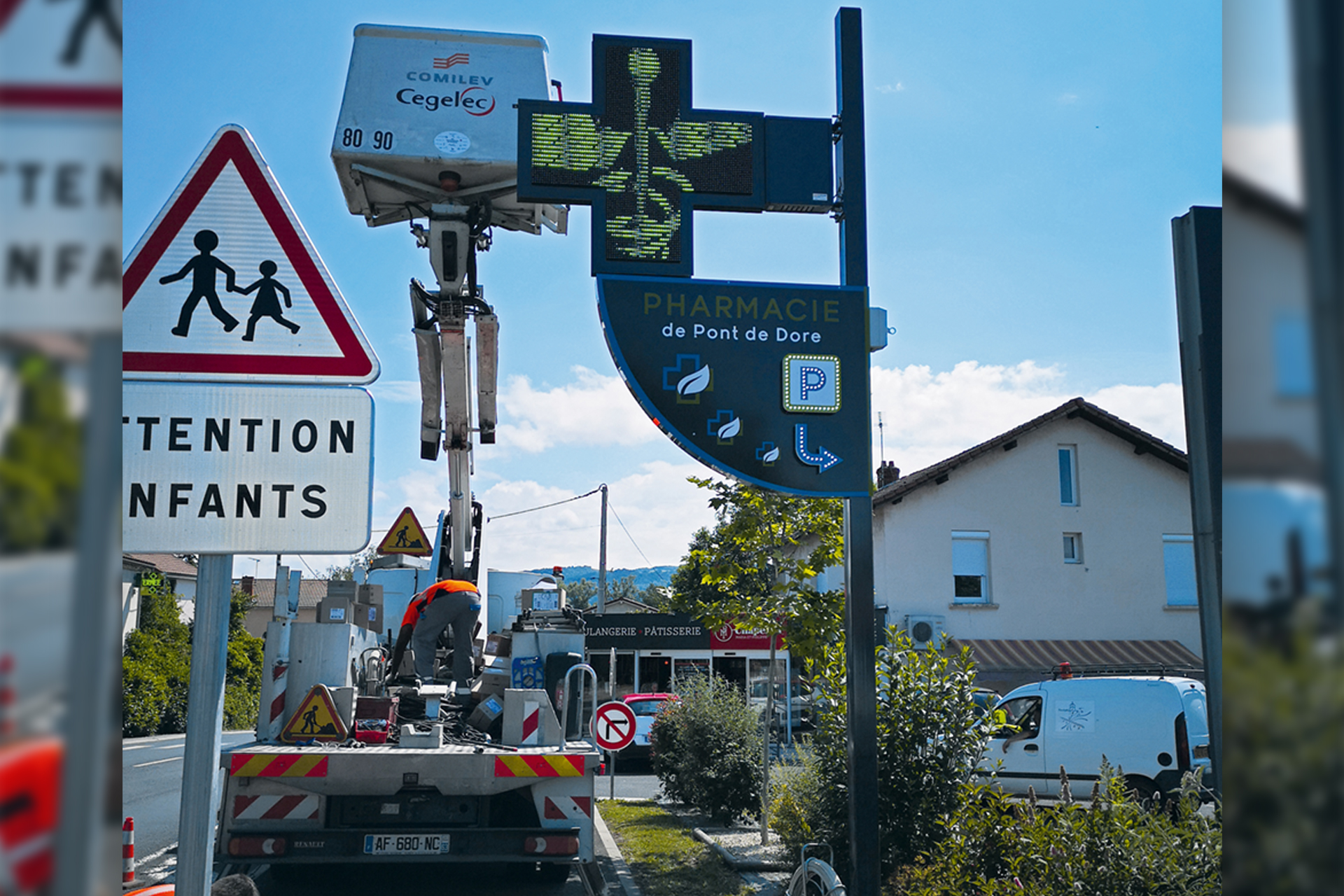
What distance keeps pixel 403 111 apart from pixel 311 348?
607 centimetres

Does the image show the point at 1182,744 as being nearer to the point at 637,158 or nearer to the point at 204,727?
the point at 637,158

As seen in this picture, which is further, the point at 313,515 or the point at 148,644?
the point at 148,644

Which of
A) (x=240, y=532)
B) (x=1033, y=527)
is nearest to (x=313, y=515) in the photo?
(x=240, y=532)

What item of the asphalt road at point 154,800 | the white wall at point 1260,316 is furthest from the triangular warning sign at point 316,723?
the white wall at point 1260,316

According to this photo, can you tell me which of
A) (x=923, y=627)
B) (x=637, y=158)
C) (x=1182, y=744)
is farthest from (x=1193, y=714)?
(x=637, y=158)

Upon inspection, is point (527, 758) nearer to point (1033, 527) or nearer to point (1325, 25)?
point (1325, 25)

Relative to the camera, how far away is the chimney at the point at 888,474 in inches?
1094

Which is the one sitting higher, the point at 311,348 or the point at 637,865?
the point at 311,348

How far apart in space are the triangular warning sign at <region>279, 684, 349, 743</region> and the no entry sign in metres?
4.43

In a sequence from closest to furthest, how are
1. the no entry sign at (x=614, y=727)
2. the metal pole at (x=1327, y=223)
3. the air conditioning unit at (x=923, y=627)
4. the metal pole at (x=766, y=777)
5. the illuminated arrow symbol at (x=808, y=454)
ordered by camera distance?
the metal pole at (x=1327, y=223)
the illuminated arrow symbol at (x=808, y=454)
the metal pole at (x=766, y=777)
the no entry sign at (x=614, y=727)
the air conditioning unit at (x=923, y=627)

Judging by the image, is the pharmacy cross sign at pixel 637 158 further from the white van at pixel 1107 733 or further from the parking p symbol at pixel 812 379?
the white van at pixel 1107 733

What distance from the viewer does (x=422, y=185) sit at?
8.59 m

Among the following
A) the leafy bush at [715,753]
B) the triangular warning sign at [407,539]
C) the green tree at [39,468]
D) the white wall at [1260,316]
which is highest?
the triangular warning sign at [407,539]

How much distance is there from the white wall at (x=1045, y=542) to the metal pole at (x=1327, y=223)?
81.6ft
